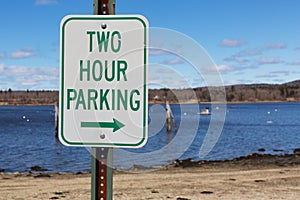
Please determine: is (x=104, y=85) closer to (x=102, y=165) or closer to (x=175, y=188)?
(x=102, y=165)

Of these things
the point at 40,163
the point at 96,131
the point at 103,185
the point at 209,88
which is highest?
the point at 209,88

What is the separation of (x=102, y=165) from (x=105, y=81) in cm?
35

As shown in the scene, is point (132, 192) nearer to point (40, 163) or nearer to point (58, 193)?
point (58, 193)

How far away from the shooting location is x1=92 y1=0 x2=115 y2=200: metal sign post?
189 centimetres

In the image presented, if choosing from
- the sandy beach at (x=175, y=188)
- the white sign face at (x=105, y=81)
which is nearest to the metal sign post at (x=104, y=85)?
the white sign face at (x=105, y=81)

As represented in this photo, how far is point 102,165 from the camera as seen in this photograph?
A: 1894 mm

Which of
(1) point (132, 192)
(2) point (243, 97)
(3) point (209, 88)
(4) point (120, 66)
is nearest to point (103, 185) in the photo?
(4) point (120, 66)

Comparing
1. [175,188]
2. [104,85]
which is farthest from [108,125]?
[175,188]

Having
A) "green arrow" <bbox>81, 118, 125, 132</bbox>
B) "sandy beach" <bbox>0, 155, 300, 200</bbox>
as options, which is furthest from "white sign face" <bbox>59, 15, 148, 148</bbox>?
"sandy beach" <bbox>0, 155, 300, 200</bbox>

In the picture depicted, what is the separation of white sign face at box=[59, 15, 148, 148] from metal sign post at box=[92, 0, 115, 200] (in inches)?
1.3

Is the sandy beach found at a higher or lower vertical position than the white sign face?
lower

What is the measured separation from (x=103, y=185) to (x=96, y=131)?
0.23 m

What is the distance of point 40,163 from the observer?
25.5 metres

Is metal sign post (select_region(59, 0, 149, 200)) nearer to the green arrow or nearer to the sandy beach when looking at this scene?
the green arrow
